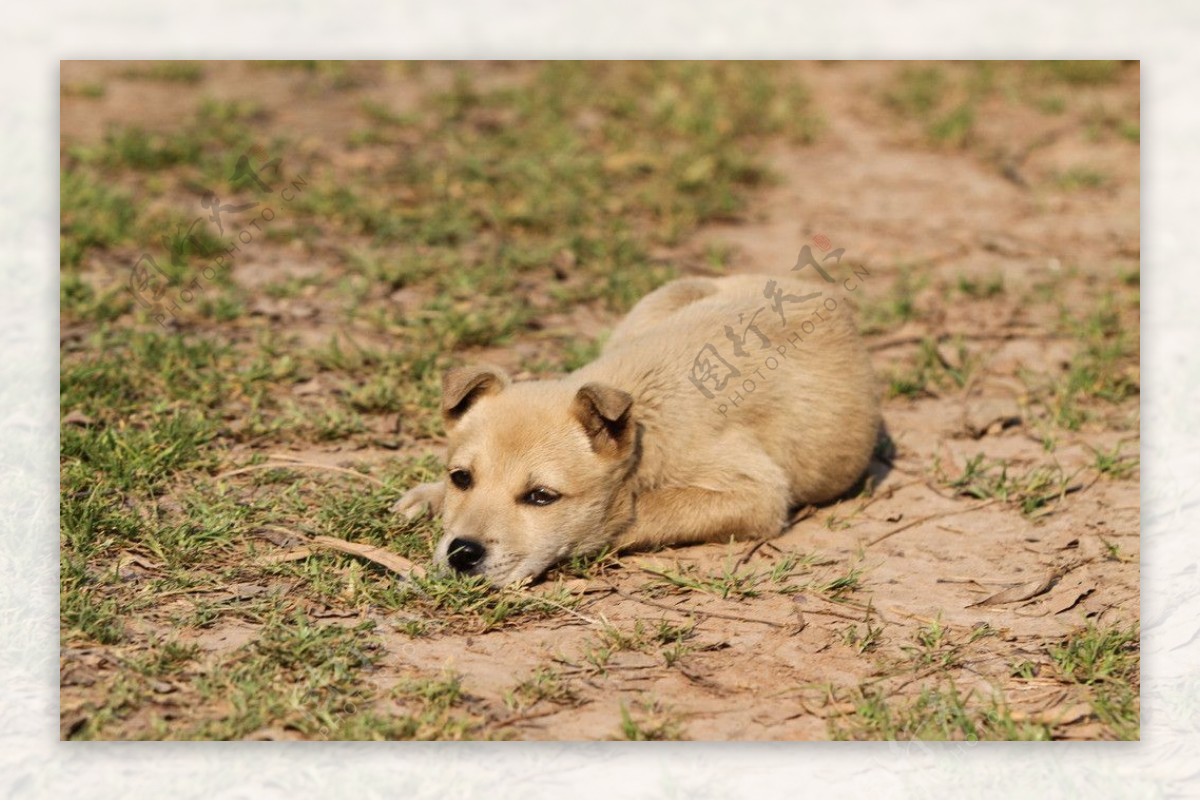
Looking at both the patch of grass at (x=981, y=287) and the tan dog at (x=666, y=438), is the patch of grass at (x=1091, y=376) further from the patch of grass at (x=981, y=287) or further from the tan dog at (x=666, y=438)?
the tan dog at (x=666, y=438)

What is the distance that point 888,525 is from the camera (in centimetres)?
734

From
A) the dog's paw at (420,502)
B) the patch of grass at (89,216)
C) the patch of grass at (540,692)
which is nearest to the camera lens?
the patch of grass at (540,692)

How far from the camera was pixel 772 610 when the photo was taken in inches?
253

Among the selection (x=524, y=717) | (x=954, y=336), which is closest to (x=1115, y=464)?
(x=954, y=336)

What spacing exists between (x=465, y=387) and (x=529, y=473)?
0.56 meters

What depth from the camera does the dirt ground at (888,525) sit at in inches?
226

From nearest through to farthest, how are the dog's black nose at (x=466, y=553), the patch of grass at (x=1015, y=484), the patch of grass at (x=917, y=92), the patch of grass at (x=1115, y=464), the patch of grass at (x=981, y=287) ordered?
the dog's black nose at (x=466, y=553) < the patch of grass at (x=1015, y=484) < the patch of grass at (x=1115, y=464) < the patch of grass at (x=981, y=287) < the patch of grass at (x=917, y=92)

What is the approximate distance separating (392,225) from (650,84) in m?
3.44

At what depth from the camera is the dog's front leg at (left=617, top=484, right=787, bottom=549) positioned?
6.77 m

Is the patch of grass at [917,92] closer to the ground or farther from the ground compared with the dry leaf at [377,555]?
farther from the ground

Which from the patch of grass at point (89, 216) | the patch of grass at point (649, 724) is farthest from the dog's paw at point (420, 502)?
the patch of grass at point (89, 216)

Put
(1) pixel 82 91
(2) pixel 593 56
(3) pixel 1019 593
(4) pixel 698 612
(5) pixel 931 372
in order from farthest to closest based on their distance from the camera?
(2) pixel 593 56, (1) pixel 82 91, (5) pixel 931 372, (3) pixel 1019 593, (4) pixel 698 612

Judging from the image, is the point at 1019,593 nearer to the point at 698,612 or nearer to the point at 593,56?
the point at 698,612

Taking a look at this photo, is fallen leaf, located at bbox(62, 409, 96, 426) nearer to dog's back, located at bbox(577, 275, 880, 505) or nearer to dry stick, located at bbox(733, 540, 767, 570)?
dog's back, located at bbox(577, 275, 880, 505)
